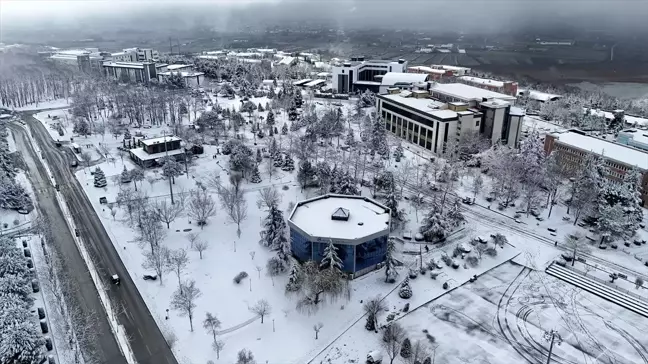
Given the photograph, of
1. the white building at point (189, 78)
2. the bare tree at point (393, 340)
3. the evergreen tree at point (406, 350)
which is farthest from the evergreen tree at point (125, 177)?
the white building at point (189, 78)

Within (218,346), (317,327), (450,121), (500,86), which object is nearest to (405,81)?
(500,86)

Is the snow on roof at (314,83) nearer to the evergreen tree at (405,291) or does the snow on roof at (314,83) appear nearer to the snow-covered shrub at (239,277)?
the snow-covered shrub at (239,277)

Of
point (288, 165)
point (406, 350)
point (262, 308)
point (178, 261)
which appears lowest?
point (406, 350)

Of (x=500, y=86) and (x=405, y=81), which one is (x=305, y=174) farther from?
(x=500, y=86)

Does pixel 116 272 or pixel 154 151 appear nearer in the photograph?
pixel 116 272

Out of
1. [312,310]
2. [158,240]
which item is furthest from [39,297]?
[312,310]

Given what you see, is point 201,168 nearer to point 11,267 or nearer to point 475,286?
point 11,267
